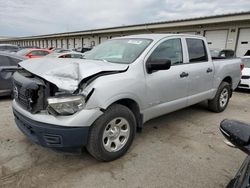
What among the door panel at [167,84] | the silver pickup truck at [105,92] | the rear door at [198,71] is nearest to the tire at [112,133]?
the silver pickup truck at [105,92]

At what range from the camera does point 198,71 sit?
13.9ft

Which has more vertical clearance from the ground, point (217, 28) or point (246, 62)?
point (217, 28)

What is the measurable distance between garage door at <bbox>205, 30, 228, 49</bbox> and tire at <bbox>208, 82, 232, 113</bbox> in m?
11.9

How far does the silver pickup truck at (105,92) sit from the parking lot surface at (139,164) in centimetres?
29

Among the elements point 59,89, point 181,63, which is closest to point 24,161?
point 59,89

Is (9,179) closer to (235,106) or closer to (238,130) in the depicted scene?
(238,130)

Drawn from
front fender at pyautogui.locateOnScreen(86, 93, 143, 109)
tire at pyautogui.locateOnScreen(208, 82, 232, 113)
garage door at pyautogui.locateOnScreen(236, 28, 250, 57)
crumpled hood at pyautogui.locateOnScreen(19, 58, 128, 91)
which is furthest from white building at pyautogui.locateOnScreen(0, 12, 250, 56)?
crumpled hood at pyautogui.locateOnScreen(19, 58, 128, 91)

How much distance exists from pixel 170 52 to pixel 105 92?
175cm

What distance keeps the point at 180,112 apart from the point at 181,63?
1769 millimetres

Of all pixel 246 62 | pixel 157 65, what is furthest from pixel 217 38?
pixel 157 65

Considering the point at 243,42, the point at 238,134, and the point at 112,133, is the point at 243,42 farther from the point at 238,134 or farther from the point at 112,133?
the point at 238,134

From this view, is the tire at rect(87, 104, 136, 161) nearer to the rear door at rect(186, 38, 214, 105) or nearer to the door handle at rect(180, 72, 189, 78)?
the door handle at rect(180, 72, 189, 78)

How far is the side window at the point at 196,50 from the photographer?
13.8 ft

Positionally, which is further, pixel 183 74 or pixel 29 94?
pixel 183 74
